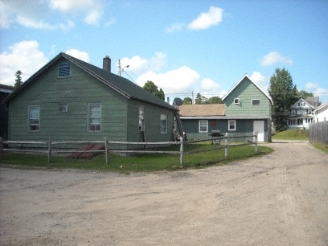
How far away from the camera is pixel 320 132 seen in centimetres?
2470

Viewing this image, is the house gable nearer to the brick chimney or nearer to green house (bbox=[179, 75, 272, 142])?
green house (bbox=[179, 75, 272, 142])

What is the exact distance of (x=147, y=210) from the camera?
6551 mm

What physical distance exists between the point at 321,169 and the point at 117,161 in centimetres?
931

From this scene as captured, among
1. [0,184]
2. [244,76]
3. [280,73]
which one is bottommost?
[0,184]

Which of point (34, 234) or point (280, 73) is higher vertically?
→ point (280, 73)

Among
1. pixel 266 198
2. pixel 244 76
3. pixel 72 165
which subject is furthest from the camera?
pixel 244 76

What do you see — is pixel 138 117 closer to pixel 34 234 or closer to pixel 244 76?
pixel 34 234

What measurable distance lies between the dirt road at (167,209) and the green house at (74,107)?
6.62m

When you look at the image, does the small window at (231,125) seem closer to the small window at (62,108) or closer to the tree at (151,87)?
the tree at (151,87)

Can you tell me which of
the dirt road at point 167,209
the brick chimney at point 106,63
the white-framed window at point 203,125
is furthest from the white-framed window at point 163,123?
the dirt road at point 167,209

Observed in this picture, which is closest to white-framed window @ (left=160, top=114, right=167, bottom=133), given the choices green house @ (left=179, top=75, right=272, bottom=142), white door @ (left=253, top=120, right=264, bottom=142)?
green house @ (left=179, top=75, right=272, bottom=142)

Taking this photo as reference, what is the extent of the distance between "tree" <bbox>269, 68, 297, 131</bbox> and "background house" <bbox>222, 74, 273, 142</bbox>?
36.8 meters

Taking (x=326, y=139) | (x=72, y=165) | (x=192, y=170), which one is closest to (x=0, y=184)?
(x=72, y=165)

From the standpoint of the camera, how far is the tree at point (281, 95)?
6886cm
